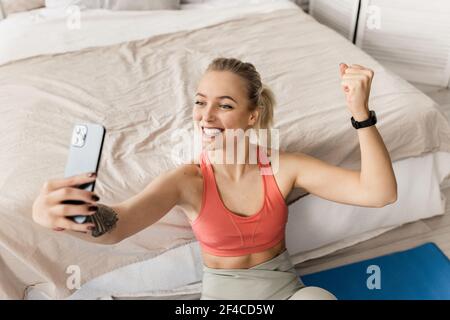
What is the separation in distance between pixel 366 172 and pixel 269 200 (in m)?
0.27

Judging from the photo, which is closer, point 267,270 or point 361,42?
point 267,270

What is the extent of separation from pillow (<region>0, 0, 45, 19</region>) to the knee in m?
2.09

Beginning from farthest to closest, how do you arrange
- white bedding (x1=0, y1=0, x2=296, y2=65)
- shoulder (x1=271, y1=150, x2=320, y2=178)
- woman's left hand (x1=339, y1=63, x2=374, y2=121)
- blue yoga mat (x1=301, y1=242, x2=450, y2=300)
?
white bedding (x1=0, y1=0, x2=296, y2=65) → blue yoga mat (x1=301, y1=242, x2=450, y2=300) → shoulder (x1=271, y1=150, x2=320, y2=178) → woman's left hand (x1=339, y1=63, x2=374, y2=121)

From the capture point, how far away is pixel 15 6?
2410 mm

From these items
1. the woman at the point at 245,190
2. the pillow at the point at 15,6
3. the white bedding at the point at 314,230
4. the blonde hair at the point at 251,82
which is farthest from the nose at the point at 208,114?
the pillow at the point at 15,6

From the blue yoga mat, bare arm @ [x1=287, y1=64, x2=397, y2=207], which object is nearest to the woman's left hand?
bare arm @ [x1=287, y1=64, x2=397, y2=207]

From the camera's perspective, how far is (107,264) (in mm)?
1373

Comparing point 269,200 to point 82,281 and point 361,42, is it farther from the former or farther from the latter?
point 361,42

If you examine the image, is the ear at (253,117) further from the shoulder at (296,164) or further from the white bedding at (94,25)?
the white bedding at (94,25)

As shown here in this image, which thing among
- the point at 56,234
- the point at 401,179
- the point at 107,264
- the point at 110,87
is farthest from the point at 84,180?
the point at 401,179

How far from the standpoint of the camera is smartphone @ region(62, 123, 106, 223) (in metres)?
0.91

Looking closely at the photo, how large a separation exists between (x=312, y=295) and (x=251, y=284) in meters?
0.17

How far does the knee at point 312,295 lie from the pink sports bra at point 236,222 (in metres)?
0.15

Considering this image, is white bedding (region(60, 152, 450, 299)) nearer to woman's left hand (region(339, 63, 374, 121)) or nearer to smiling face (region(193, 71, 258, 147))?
smiling face (region(193, 71, 258, 147))
